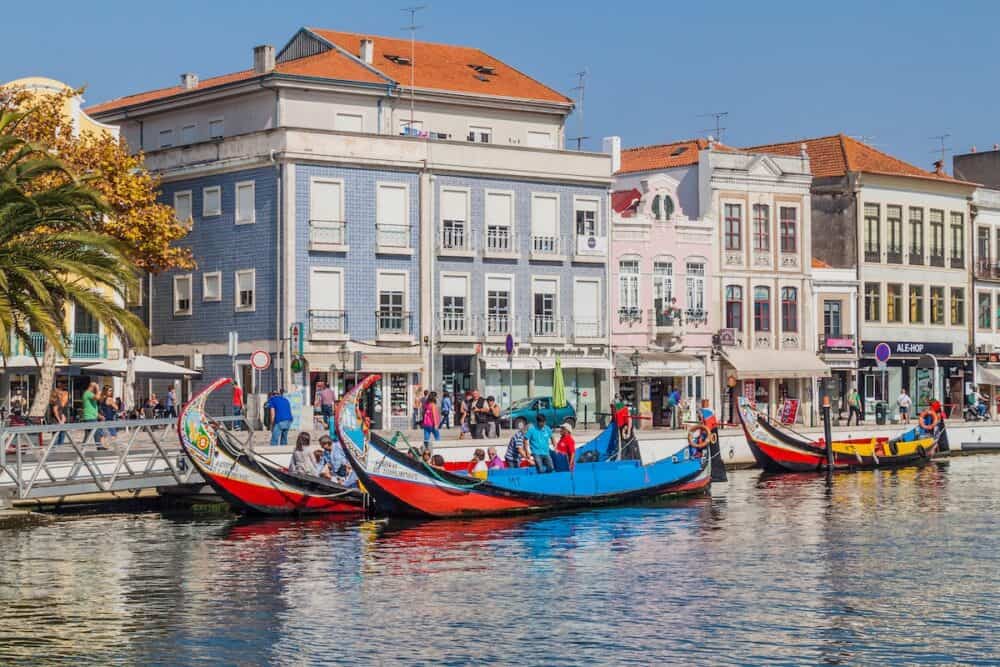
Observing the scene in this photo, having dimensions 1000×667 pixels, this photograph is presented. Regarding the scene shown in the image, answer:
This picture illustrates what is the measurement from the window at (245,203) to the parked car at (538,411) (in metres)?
11.2

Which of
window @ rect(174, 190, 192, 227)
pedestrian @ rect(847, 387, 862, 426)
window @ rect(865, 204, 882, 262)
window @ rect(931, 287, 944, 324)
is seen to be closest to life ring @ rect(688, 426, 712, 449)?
pedestrian @ rect(847, 387, 862, 426)

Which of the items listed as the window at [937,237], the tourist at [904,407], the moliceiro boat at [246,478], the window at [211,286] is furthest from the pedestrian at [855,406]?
the moliceiro boat at [246,478]

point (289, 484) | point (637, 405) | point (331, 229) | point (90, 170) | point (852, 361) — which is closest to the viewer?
point (289, 484)

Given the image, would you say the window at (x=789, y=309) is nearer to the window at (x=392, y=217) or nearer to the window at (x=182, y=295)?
the window at (x=392, y=217)

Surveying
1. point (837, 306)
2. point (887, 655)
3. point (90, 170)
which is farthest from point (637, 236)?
point (887, 655)

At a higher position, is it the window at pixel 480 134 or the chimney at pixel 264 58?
the chimney at pixel 264 58

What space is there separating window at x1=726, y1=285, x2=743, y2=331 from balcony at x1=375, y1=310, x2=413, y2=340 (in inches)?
609

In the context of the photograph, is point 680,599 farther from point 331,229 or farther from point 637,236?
point 637,236

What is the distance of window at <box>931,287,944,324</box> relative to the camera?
8075 centimetres

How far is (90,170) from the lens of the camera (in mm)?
52938

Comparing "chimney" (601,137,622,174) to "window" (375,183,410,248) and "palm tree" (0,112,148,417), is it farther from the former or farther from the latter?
"palm tree" (0,112,148,417)

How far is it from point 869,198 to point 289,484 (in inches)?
1755

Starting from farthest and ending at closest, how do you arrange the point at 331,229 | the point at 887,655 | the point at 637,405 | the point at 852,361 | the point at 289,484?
the point at 852,361 → the point at 637,405 → the point at 331,229 → the point at 289,484 → the point at 887,655

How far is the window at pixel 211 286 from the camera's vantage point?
206 ft
